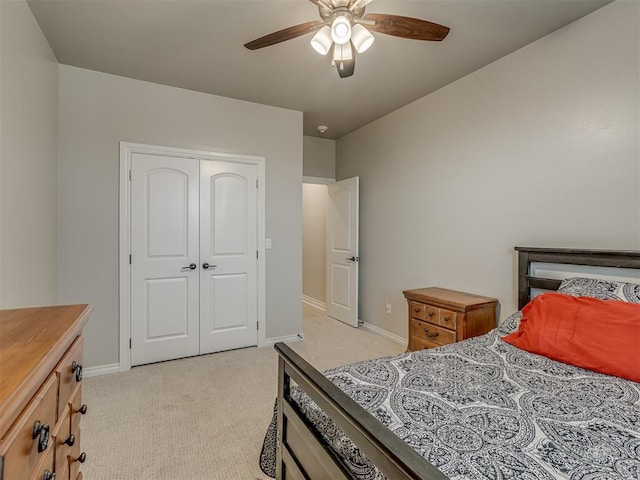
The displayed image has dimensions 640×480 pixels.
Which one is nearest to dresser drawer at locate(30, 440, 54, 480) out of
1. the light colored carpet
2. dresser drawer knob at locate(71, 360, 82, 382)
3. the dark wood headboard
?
dresser drawer knob at locate(71, 360, 82, 382)

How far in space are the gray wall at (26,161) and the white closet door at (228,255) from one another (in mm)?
1232

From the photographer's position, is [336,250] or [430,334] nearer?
[430,334]

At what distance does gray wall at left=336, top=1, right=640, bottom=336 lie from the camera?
205cm

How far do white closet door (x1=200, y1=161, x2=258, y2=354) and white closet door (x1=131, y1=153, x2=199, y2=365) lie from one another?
0.33 ft

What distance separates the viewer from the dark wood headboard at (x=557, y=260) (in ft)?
6.32

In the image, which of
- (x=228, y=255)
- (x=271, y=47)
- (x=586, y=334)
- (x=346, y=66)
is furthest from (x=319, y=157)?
(x=586, y=334)

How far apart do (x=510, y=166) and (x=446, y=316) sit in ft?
4.35

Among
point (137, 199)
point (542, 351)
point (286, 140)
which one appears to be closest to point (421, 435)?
point (542, 351)

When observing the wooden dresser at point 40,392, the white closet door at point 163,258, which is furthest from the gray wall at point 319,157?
the wooden dresser at point 40,392

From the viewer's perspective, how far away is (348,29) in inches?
67.1

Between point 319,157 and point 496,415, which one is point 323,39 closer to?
point 496,415

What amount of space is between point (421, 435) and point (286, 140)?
3403mm

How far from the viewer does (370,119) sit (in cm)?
417

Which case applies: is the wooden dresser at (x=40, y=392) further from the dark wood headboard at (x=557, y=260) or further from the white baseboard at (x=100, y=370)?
the dark wood headboard at (x=557, y=260)
